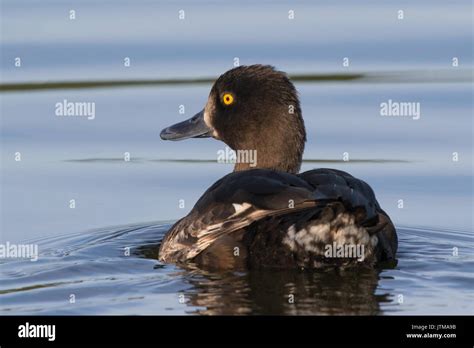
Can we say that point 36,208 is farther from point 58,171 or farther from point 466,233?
point 466,233

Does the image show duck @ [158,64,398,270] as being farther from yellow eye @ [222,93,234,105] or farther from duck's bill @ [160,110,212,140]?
duck's bill @ [160,110,212,140]

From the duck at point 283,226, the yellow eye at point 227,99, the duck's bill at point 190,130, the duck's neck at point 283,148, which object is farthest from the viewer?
the duck's bill at point 190,130

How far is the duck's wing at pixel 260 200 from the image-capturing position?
10.6m

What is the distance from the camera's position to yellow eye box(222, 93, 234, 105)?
12852mm

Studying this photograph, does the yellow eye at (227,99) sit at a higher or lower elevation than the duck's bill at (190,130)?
higher

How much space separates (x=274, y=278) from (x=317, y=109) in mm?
6199

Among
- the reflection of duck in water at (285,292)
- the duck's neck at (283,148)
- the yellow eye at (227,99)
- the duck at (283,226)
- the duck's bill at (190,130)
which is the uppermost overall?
the yellow eye at (227,99)

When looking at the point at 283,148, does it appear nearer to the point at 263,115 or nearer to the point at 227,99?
the point at 263,115

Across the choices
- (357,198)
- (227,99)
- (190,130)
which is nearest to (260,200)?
(357,198)

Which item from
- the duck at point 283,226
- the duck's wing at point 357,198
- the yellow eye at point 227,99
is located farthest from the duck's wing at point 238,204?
the yellow eye at point 227,99

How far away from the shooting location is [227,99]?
12.9 metres

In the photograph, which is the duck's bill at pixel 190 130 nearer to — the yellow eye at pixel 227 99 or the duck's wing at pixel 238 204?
the yellow eye at pixel 227 99

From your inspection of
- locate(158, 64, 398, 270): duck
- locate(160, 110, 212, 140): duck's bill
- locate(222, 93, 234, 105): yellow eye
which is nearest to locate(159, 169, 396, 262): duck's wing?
locate(158, 64, 398, 270): duck
